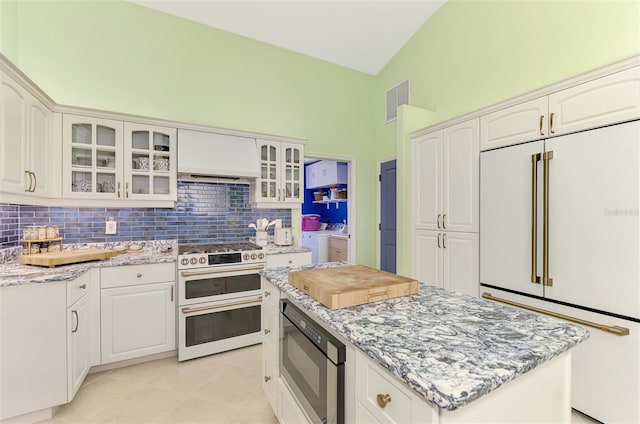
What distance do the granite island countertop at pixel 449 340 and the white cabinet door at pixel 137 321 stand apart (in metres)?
1.77

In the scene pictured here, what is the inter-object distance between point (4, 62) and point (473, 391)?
284cm

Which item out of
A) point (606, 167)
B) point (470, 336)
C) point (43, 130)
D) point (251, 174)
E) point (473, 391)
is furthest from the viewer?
point (251, 174)

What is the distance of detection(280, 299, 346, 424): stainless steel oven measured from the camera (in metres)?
1.09

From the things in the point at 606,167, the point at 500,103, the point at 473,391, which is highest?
the point at 500,103

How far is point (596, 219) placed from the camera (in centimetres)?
180

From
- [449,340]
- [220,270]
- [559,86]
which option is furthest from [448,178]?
[220,270]

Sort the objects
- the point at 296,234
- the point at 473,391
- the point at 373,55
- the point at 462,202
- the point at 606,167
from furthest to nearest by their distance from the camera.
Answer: the point at 373,55 → the point at 296,234 → the point at 462,202 → the point at 606,167 → the point at 473,391

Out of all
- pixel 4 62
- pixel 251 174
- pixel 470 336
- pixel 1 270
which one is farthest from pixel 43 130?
pixel 470 336

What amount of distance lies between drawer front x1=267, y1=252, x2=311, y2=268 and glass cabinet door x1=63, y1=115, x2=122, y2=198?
59.2 inches

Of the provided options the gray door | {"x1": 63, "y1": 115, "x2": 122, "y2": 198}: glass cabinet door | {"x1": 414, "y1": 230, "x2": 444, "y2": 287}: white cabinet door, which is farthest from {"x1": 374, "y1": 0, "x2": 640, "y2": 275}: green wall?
{"x1": 63, "y1": 115, "x2": 122, "y2": 198}: glass cabinet door

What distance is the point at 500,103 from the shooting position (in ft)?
7.70

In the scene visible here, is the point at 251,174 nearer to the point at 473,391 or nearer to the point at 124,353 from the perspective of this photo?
the point at 124,353

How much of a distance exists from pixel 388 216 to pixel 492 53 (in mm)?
2187

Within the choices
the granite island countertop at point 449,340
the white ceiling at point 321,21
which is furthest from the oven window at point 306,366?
the white ceiling at point 321,21
